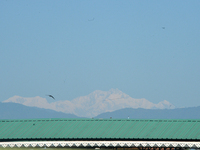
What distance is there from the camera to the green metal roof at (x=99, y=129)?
3578 cm

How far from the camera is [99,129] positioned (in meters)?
37.5

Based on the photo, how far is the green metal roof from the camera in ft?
117

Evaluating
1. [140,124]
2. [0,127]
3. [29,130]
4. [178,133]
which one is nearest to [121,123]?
[140,124]

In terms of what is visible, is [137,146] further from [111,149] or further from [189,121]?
[189,121]

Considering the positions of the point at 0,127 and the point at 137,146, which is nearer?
the point at 137,146

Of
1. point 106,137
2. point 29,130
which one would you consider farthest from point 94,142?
point 29,130

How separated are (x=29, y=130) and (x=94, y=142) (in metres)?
6.46

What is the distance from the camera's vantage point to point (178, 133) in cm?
3559

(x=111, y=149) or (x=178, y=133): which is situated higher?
(x=178, y=133)

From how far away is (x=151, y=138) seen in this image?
117 feet

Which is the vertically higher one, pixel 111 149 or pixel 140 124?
pixel 140 124

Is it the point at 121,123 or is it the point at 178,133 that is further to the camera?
the point at 121,123

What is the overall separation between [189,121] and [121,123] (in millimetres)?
6232

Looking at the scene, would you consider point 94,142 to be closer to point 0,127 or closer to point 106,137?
point 106,137
